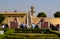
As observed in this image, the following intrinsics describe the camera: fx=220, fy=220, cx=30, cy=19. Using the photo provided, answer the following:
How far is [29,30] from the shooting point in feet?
62.8

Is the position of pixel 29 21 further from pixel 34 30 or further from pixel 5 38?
pixel 5 38

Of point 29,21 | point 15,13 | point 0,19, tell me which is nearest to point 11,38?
point 29,21

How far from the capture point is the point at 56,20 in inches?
1471

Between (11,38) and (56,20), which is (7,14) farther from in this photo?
(11,38)

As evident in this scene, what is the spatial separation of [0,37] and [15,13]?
32580 mm

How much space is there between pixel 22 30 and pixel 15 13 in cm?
2423

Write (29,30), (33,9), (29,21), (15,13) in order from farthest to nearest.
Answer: (15,13) < (33,9) < (29,21) < (29,30)

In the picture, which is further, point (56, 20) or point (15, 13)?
point (15, 13)

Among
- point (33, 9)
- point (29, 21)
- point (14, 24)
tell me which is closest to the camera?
point (14, 24)

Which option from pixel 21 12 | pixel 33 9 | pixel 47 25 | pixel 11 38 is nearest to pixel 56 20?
pixel 33 9

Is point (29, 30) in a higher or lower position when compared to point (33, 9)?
lower

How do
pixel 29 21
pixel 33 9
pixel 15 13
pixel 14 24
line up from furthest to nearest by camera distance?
pixel 15 13 → pixel 33 9 → pixel 29 21 → pixel 14 24

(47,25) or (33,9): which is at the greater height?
(33,9)

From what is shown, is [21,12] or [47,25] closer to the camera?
[47,25]
